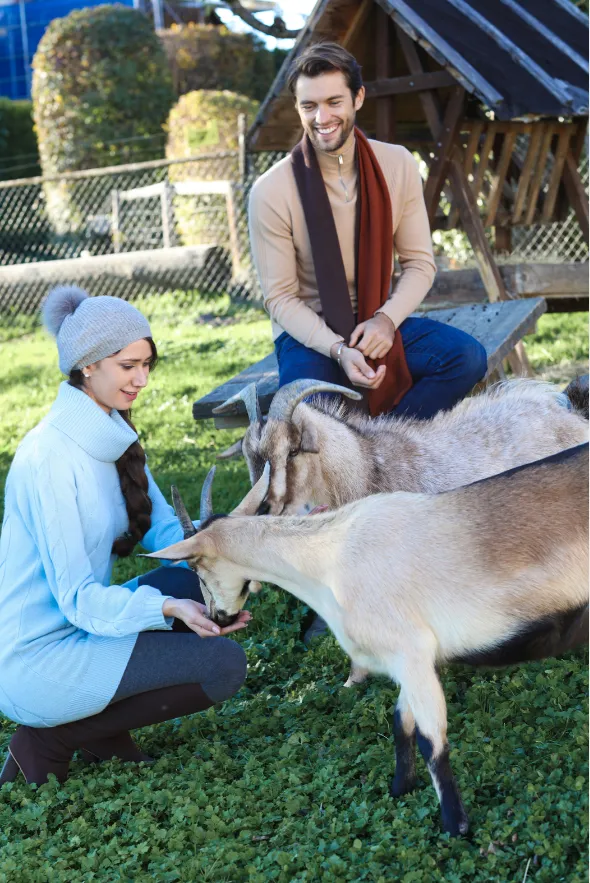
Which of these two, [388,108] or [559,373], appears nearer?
[388,108]

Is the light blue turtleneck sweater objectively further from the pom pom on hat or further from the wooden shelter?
the wooden shelter

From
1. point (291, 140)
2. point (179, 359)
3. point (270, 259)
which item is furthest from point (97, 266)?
point (270, 259)

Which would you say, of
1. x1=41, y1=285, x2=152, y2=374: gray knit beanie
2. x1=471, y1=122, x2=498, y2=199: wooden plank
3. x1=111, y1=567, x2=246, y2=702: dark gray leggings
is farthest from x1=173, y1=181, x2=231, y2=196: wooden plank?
x1=111, y1=567, x2=246, y2=702: dark gray leggings

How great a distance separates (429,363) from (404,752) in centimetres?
209

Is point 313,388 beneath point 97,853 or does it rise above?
above

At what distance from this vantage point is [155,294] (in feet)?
43.4

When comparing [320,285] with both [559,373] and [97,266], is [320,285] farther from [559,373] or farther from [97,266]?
[97,266]

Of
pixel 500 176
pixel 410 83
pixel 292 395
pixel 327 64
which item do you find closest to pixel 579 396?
pixel 292 395

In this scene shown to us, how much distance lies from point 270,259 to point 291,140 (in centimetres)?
408

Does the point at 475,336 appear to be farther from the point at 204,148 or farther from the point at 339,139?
the point at 204,148

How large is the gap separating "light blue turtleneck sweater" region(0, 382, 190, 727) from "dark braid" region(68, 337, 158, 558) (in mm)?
183

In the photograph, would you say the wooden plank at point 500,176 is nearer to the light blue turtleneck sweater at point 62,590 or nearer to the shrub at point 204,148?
the light blue turtleneck sweater at point 62,590

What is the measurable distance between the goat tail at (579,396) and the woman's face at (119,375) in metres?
1.96

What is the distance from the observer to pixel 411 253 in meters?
4.87
